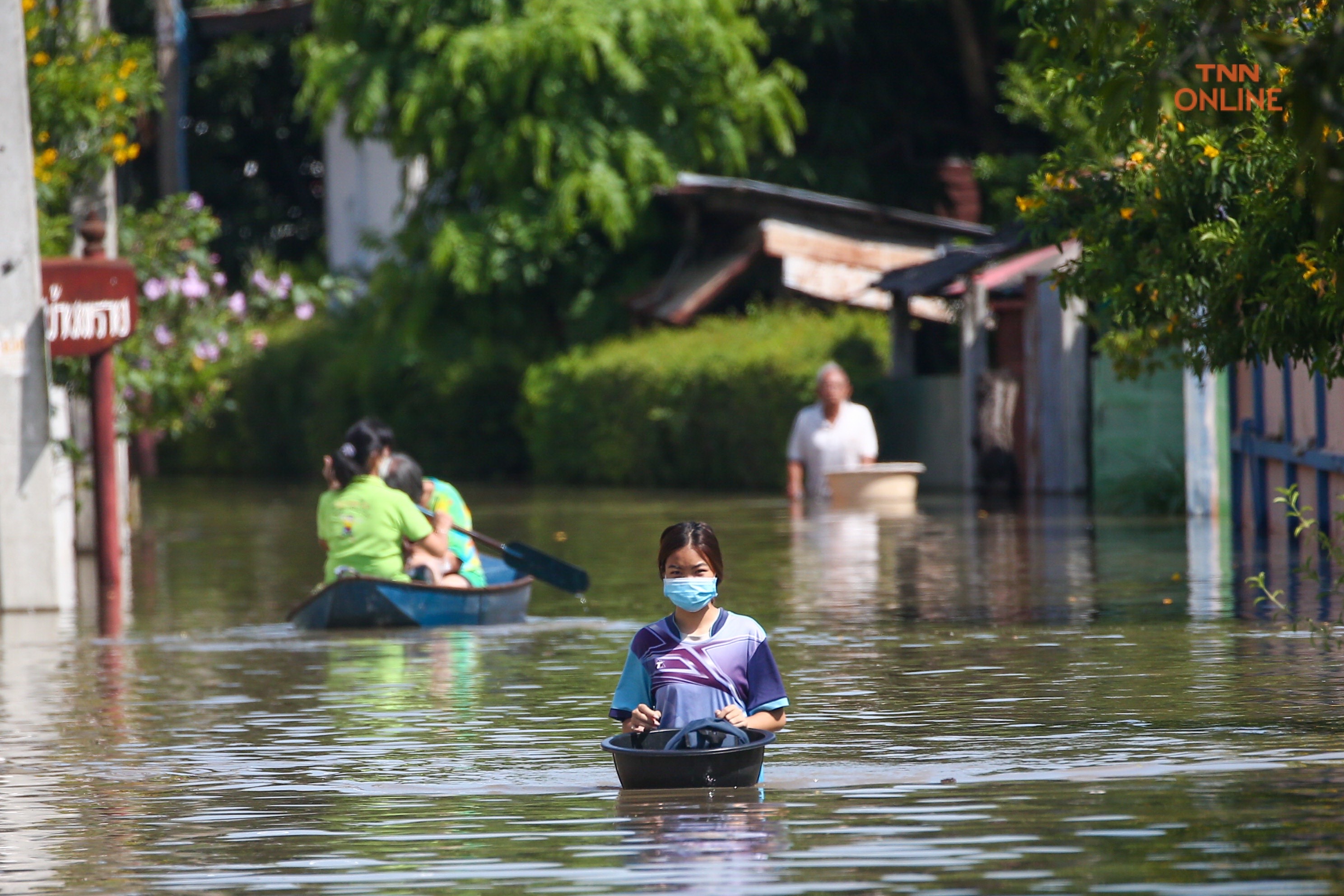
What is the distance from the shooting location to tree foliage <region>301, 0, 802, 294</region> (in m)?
35.1

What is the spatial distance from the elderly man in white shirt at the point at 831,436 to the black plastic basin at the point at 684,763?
1765 centimetres

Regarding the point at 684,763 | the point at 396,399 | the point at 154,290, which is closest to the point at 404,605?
the point at 684,763

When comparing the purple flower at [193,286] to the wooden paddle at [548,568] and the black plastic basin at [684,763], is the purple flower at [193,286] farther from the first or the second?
the black plastic basin at [684,763]

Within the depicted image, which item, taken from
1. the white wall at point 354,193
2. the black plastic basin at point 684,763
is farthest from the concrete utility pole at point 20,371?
the white wall at point 354,193

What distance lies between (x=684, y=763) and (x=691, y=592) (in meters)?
0.58

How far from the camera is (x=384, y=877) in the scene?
711 cm

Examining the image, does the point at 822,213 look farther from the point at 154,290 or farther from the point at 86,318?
the point at 86,318

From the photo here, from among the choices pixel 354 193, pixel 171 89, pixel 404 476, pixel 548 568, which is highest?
pixel 171 89

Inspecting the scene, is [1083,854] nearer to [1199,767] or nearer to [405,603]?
[1199,767]

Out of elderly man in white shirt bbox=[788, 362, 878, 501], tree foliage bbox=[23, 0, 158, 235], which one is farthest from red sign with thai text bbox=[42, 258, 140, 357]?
elderly man in white shirt bbox=[788, 362, 878, 501]

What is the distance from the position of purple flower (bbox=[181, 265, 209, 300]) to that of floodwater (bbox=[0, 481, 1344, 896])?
772cm

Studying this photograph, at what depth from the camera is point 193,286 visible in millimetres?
25453

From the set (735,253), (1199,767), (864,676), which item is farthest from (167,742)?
(735,253)

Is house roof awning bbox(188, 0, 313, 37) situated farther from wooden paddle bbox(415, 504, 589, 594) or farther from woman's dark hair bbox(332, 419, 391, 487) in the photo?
woman's dark hair bbox(332, 419, 391, 487)
